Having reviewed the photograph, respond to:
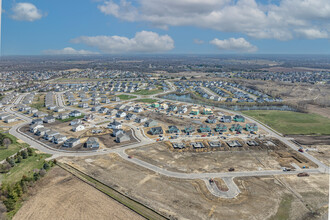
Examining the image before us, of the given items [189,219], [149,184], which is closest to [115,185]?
[149,184]

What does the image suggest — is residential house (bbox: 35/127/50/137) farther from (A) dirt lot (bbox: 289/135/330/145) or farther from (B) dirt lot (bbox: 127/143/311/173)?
(A) dirt lot (bbox: 289/135/330/145)

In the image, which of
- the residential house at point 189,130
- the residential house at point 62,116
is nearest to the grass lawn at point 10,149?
the residential house at point 62,116

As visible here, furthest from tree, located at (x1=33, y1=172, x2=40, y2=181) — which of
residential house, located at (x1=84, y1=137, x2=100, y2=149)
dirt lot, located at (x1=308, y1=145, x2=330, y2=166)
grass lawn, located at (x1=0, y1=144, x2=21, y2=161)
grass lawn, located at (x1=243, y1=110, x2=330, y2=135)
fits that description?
grass lawn, located at (x1=243, y1=110, x2=330, y2=135)

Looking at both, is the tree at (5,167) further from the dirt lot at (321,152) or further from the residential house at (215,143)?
the dirt lot at (321,152)

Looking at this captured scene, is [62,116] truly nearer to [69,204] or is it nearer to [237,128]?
[69,204]

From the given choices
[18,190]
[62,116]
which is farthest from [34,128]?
[18,190]

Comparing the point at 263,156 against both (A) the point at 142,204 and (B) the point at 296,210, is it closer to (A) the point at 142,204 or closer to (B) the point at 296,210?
(B) the point at 296,210
